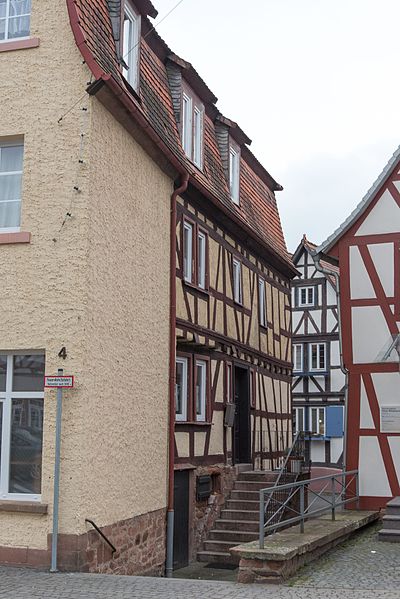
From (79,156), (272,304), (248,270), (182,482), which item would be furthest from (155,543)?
(272,304)

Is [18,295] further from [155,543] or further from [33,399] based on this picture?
[155,543]

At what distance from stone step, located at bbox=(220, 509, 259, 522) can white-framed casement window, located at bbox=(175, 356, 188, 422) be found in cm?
262

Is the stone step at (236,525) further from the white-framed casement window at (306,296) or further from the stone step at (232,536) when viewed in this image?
the white-framed casement window at (306,296)

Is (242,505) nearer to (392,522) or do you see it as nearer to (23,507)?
(392,522)

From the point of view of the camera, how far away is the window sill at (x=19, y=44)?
11795mm

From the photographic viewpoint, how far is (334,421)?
1587 inches

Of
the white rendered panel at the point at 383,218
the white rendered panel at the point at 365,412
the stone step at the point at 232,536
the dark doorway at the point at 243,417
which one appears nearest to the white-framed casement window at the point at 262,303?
the dark doorway at the point at 243,417

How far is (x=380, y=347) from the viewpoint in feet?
58.7

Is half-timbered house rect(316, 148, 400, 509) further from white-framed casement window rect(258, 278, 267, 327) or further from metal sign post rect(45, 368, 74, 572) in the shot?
metal sign post rect(45, 368, 74, 572)

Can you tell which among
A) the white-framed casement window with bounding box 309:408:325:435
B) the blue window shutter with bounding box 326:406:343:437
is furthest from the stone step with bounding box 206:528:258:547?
the white-framed casement window with bounding box 309:408:325:435

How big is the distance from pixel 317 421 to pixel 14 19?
104 feet

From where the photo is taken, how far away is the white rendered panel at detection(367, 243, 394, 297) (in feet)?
59.3

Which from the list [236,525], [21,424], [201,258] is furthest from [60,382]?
[236,525]

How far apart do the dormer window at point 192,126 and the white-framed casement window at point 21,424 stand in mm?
6763
